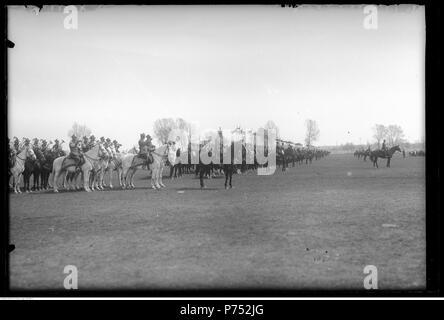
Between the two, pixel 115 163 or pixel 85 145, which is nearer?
pixel 85 145

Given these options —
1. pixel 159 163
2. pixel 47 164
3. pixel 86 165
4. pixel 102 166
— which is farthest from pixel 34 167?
pixel 159 163

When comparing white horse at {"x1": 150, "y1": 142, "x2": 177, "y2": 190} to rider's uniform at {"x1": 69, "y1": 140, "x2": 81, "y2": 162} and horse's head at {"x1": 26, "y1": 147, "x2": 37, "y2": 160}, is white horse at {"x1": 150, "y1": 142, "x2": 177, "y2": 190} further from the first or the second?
horse's head at {"x1": 26, "y1": 147, "x2": 37, "y2": 160}

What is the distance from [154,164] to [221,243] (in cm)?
670

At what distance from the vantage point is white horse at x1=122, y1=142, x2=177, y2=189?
40.9 feet

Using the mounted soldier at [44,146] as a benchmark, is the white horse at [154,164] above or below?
below

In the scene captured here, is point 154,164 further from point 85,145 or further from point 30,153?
point 30,153

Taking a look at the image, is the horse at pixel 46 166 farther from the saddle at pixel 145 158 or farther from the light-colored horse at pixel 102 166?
the saddle at pixel 145 158

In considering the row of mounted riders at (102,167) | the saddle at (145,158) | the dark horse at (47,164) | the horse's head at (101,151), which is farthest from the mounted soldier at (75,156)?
the saddle at (145,158)

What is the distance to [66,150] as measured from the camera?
11461 mm

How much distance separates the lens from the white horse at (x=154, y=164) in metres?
12.5

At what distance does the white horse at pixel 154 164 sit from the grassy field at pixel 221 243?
9.29 feet

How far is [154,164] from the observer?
12.5 m

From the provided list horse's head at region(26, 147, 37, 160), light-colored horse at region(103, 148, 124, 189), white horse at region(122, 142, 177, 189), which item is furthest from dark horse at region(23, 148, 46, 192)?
white horse at region(122, 142, 177, 189)
